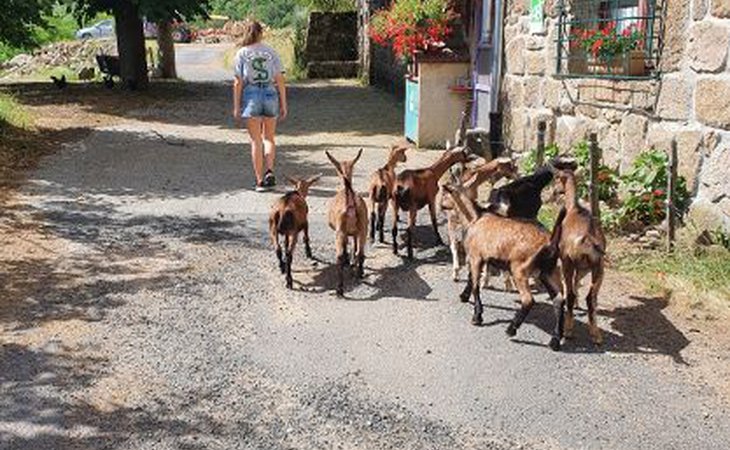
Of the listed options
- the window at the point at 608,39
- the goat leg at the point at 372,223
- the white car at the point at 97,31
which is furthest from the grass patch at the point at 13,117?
the white car at the point at 97,31

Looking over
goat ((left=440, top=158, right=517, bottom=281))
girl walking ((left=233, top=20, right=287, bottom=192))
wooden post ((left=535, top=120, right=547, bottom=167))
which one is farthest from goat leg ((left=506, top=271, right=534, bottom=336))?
girl walking ((left=233, top=20, right=287, bottom=192))

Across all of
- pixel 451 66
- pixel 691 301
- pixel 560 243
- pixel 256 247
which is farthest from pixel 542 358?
pixel 451 66

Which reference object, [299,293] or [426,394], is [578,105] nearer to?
[299,293]

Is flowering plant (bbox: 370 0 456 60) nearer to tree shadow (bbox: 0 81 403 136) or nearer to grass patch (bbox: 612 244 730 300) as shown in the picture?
tree shadow (bbox: 0 81 403 136)

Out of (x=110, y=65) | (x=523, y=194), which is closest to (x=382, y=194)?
(x=523, y=194)

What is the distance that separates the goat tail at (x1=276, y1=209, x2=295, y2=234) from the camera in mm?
5585

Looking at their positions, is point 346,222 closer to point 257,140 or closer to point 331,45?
point 257,140

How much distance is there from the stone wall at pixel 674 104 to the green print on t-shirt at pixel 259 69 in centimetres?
305

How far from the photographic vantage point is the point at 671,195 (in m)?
6.02

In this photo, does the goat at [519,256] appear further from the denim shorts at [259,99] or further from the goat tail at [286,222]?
the denim shorts at [259,99]

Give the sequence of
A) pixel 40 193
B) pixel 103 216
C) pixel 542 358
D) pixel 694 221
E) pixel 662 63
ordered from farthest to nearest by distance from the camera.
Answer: pixel 40 193 → pixel 103 216 → pixel 662 63 → pixel 694 221 → pixel 542 358

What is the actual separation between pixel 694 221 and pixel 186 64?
94.2 ft

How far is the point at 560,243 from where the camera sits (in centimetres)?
461

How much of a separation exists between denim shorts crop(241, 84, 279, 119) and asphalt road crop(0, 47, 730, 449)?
1450 millimetres
